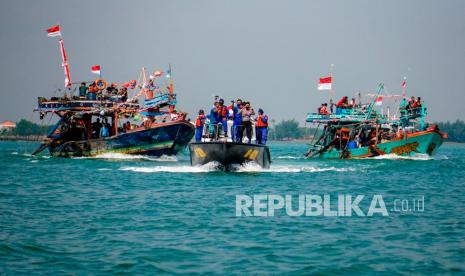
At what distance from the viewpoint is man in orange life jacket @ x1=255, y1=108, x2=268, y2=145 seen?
2900cm

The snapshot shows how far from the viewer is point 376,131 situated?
47781 millimetres

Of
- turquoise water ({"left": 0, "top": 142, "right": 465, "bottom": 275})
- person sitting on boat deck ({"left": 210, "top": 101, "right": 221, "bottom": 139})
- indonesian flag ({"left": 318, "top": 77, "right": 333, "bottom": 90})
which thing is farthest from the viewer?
indonesian flag ({"left": 318, "top": 77, "right": 333, "bottom": 90})

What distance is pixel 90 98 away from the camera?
49719mm

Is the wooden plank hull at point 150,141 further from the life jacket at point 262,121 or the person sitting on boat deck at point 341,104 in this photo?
the life jacket at point 262,121

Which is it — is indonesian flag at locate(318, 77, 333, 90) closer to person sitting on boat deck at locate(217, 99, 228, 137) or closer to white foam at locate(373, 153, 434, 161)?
white foam at locate(373, 153, 434, 161)

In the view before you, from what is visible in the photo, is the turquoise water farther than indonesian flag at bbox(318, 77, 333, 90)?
No

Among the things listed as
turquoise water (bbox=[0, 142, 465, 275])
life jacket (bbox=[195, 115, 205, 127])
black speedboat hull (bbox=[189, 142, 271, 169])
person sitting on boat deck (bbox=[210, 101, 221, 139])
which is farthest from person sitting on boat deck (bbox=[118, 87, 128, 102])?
turquoise water (bbox=[0, 142, 465, 275])

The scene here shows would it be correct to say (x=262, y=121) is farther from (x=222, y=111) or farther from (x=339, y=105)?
(x=339, y=105)

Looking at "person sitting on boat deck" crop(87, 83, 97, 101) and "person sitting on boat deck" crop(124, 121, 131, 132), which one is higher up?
"person sitting on boat deck" crop(87, 83, 97, 101)

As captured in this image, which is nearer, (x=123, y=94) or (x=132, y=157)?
(x=132, y=157)

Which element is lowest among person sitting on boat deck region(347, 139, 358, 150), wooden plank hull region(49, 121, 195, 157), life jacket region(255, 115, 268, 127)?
person sitting on boat deck region(347, 139, 358, 150)

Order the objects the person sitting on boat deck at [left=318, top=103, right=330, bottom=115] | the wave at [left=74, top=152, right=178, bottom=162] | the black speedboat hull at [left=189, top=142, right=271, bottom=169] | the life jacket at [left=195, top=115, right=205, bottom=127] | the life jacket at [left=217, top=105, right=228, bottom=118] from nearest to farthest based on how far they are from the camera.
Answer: the black speedboat hull at [left=189, top=142, right=271, bottom=169] → the life jacket at [left=217, top=105, right=228, bottom=118] → the life jacket at [left=195, top=115, right=205, bottom=127] → the wave at [left=74, top=152, right=178, bottom=162] → the person sitting on boat deck at [left=318, top=103, right=330, bottom=115]

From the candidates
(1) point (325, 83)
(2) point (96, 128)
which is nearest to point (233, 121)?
(1) point (325, 83)

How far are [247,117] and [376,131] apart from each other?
71.3 ft
